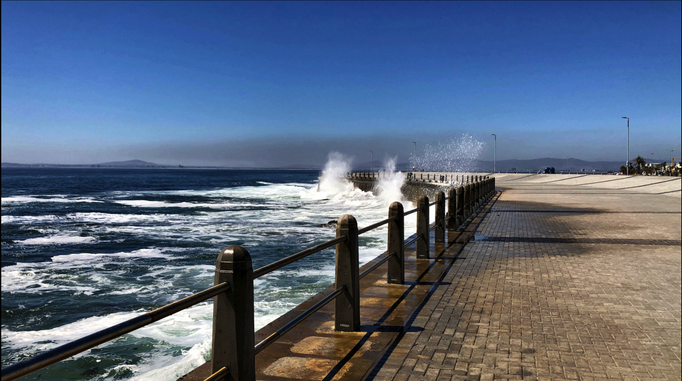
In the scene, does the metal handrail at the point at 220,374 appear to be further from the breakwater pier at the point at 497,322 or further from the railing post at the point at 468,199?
the railing post at the point at 468,199

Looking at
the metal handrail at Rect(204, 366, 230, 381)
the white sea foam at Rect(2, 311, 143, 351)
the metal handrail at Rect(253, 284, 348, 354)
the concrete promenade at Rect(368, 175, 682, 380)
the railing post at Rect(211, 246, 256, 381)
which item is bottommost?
the white sea foam at Rect(2, 311, 143, 351)

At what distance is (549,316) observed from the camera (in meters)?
5.69

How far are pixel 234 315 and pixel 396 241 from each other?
407 centimetres

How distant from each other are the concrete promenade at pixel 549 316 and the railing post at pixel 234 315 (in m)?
1.50

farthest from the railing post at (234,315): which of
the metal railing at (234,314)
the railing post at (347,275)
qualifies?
the railing post at (347,275)

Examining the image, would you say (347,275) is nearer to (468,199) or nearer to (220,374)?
(220,374)

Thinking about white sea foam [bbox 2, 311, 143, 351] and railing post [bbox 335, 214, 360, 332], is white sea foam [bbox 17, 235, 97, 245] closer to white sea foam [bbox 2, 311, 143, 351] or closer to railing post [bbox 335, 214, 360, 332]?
white sea foam [bbox 2, 311, 143, 351]

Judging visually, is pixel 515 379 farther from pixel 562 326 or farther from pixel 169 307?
pixel 169 307

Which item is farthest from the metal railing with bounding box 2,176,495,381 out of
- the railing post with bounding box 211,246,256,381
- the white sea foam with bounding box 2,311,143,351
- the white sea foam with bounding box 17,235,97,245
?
the white sea foam with bounding box 17,235,97,245

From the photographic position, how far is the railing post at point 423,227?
8.10 metres

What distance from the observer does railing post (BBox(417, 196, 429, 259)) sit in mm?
8102

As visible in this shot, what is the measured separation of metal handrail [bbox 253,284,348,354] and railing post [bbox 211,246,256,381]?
0.66 ft

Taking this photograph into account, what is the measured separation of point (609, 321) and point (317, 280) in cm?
802

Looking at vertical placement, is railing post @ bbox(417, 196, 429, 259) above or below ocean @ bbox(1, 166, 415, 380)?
above
